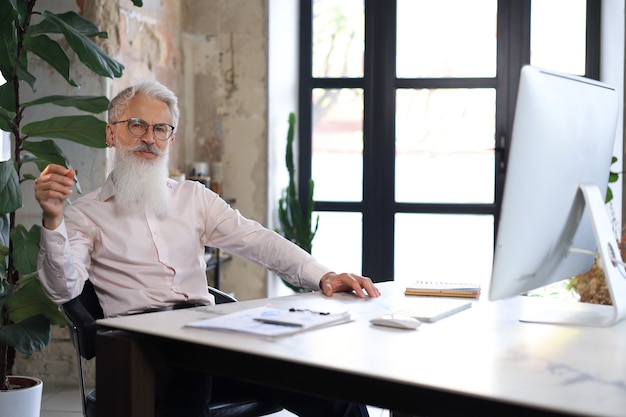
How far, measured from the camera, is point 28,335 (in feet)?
9.05

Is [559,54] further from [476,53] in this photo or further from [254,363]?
[254,363]

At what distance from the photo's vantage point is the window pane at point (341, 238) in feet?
17.4

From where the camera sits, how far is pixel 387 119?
17.2 feet

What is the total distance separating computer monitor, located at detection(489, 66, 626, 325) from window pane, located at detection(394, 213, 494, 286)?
324 cm

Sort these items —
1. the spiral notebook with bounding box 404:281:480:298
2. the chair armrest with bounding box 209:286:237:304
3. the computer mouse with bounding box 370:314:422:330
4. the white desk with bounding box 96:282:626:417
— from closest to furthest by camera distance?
the white desk with bounding box 96:282:626:417
the computer mouse with bounding box 370:314:422:330
the spiral notebook with bounding box 404:281:480:298
the chair armrest with bounding box 209:286:237:304

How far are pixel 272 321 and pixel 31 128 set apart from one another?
5.15 feet

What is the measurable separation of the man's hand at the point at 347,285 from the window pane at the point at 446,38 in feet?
10.6

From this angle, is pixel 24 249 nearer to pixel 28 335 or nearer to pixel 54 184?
pixel 28 335

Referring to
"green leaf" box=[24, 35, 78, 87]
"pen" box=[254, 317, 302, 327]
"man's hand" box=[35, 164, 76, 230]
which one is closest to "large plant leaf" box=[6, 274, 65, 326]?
"green leaf" box=[24, 35, 78, 87]

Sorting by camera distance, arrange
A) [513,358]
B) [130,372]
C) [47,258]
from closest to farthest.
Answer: [513,358] < [130,372] < [47,258]

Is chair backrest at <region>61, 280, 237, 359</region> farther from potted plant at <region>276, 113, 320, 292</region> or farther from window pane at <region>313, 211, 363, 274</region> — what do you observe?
window pane at <region>313, 211, 363, 274</region>

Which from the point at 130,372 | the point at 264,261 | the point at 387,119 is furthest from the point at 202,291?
the point at 387,119

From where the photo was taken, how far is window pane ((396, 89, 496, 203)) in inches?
204

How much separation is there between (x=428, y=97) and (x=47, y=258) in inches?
138
